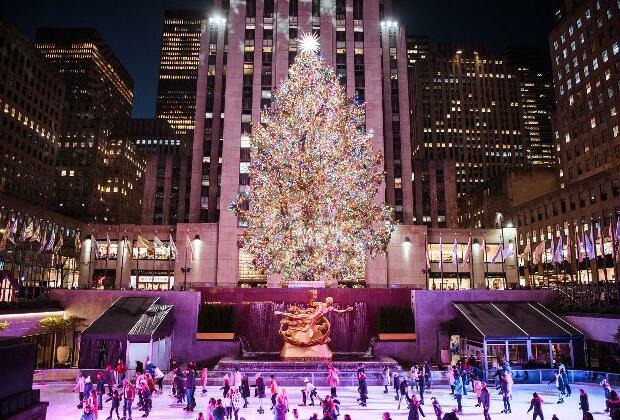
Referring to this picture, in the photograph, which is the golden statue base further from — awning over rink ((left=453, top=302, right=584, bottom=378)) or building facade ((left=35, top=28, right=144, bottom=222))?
building facade ((left=35, top=28, right=144, bottom=222))

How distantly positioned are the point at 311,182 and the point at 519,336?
17456 mm

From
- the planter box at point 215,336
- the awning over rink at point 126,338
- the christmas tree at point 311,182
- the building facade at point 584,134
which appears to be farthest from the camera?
the building facade at point 584,134

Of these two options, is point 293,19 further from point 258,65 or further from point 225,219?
point 225,219

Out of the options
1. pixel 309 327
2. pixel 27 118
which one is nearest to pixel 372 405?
pixel 309 327

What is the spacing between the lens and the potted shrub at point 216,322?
3481 cm

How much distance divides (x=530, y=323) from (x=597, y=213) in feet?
142

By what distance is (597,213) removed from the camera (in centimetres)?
6675

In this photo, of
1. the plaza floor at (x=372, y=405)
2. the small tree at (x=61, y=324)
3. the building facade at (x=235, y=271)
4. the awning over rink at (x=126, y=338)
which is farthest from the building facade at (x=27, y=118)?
the plaza floor at (x=372, y=405)

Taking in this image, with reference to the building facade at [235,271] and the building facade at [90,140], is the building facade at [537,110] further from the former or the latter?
the building facade at [90,140]

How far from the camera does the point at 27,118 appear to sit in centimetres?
10394

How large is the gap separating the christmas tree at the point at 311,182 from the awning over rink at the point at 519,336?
10.4 metres

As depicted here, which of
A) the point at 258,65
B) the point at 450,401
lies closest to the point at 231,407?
the point at 450,401

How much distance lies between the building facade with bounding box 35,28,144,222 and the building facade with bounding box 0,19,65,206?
15.7 meters

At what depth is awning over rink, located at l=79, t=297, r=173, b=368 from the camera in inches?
1168
